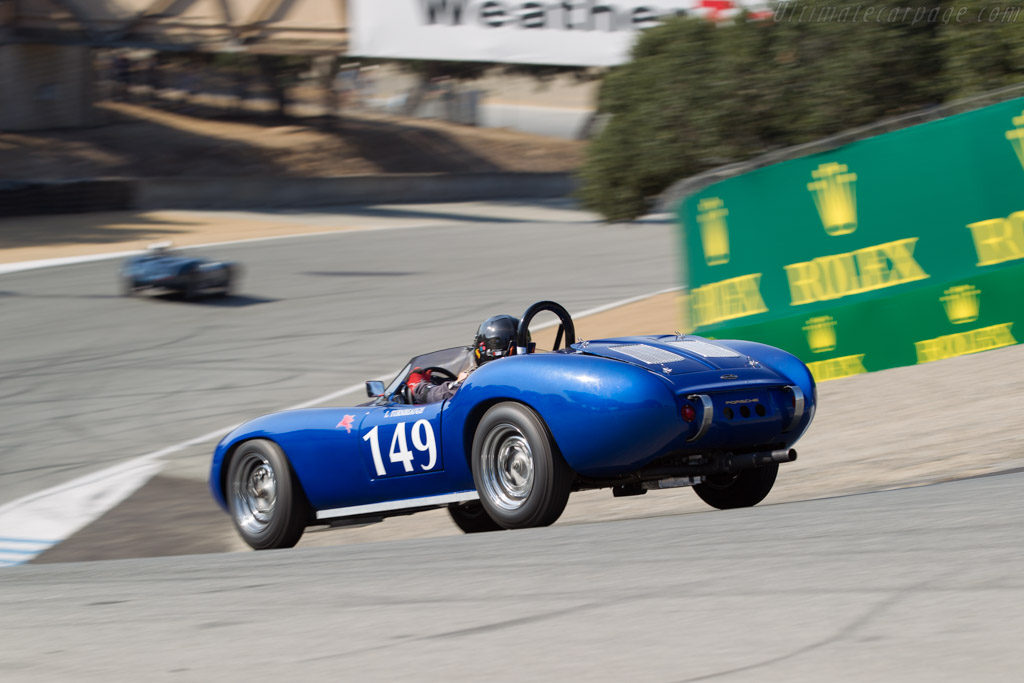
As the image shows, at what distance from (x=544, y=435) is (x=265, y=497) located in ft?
7.45

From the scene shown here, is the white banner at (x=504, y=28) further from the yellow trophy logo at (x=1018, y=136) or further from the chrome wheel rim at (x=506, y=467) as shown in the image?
the chrome wheel rim at (x=506, y=467)

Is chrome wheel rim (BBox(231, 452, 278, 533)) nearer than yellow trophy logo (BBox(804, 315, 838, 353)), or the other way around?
chrome wheel rim (BBox(231, 452, 278, 533))

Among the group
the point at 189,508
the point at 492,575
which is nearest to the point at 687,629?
the point at 492,575

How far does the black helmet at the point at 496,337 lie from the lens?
6.34m

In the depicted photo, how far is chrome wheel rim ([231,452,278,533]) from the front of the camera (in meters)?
7.00

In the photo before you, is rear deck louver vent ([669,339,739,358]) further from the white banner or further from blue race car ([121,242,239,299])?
the white banner

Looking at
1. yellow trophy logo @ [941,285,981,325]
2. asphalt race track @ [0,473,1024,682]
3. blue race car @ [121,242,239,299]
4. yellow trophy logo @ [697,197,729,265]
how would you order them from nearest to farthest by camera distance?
asphalt race track @ [0,473,1024,682], yellow trophy logo @ [941,285,981,325], yellow trophy logo @ [697,197,729,265], blue race car @ [121,242,239,299]

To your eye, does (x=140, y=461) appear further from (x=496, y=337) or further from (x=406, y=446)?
(x=496, y=337)

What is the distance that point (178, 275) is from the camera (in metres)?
21.1

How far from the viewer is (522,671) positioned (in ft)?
9.38

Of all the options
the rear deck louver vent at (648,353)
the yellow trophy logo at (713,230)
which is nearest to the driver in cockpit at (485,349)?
the rear deck louver vent at (648,353)

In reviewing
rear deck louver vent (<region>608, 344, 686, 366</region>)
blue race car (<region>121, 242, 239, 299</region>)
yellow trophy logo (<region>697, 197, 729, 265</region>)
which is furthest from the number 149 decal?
blue race car (<region>121, 242, 239, 299</region>)

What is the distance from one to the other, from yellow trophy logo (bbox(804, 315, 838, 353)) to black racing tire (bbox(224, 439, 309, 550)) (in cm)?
559

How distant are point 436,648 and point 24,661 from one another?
1.21 m
